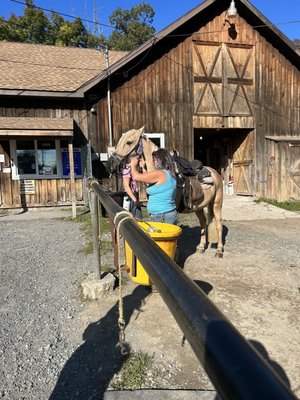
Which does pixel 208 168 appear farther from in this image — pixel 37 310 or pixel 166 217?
pixel 37 310

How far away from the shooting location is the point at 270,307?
4066 mm

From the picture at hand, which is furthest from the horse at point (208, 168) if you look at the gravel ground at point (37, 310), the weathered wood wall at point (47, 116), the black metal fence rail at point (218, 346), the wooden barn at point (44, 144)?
the weathered wood wall at point (47, 116)

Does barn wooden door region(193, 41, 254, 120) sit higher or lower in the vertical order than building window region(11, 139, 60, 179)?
higher

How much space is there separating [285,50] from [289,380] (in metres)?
14.4

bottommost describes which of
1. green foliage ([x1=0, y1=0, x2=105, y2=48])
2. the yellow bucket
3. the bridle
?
the yellow bucket

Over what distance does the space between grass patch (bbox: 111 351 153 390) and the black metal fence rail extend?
75.5 inches

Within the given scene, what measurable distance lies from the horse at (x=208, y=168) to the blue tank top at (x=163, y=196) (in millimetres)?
714

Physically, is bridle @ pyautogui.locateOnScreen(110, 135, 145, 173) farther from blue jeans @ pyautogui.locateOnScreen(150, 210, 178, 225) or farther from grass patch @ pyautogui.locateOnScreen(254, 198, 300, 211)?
grass patch @ pyautogui.locateOnScreen(254, 198, 300, 211)

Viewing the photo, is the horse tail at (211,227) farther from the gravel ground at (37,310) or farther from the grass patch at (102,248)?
the gravel ground at (37,310)

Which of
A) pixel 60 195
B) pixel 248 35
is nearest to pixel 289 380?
pixel 60 195

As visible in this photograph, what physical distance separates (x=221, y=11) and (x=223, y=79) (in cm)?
266

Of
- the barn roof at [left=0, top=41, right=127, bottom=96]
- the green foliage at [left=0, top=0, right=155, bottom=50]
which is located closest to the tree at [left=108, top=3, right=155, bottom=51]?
the green foliage at [left=0, top=0, right=155, bottom=50]

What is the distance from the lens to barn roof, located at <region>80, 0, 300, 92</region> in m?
11.5

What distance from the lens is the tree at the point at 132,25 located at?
44.3m
